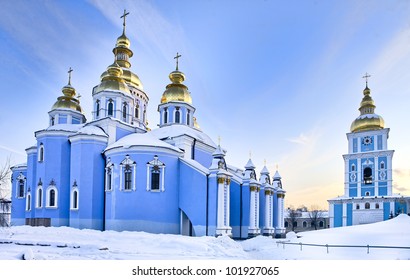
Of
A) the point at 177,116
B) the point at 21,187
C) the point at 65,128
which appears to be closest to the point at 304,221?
the point at 177,116

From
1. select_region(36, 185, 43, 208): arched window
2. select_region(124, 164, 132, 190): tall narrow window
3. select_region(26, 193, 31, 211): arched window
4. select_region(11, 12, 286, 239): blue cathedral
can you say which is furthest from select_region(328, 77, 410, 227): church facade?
select_region(26, 193, 31, 211): arched window

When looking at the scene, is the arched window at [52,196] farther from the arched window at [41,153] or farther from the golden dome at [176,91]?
the golden dome at [176,91]

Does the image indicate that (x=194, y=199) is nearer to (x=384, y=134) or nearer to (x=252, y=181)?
(x=252, y=181)

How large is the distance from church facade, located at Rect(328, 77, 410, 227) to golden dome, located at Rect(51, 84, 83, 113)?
2165 centimetres

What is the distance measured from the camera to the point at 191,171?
53.3 ft

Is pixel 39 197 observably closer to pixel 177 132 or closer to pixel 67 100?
pixel 67 100

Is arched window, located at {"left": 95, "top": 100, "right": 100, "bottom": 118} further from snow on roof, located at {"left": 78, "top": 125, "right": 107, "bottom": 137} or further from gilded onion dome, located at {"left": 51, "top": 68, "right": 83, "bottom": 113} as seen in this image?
gilded onion dome, located at {"left": 51, "top": 68, "right": 83, "bottom": 113}

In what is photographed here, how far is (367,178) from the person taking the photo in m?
30.1

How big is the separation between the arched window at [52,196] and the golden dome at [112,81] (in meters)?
5.62

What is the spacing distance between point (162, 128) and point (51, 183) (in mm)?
6565

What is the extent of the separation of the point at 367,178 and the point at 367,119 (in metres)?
4.93

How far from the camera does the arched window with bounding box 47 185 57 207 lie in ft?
56.1

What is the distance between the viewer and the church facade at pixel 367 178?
28.5 metres

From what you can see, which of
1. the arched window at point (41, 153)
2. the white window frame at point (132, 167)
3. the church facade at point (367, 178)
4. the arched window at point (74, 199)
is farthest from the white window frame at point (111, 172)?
the church facade at point (367, 178)
